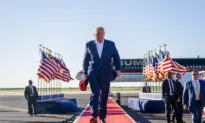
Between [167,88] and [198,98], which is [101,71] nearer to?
[198,98]

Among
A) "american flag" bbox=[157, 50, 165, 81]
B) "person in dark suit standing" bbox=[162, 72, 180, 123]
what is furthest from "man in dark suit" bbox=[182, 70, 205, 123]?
"american flag" bbox=[157, 50, 165, 81]

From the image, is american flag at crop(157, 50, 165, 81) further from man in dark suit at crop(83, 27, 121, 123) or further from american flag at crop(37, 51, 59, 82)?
man in dark suit at crop(83, 27, 121, 123)

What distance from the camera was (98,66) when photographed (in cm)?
641

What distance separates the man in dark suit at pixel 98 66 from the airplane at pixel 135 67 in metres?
47.0

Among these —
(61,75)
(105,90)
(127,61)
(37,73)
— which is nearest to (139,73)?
(127,61)

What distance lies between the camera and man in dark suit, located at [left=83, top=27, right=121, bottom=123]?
640 centimetres

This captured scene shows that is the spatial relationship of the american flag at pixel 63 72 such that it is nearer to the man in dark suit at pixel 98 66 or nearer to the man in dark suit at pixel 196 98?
the man in dark suit at pixel 196 98

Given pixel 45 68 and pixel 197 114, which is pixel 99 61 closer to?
pixel 197 114

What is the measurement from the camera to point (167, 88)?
13.0 meters

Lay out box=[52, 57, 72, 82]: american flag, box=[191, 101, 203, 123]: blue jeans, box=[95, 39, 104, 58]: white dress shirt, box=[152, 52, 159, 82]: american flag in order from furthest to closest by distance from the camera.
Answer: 1. box=[52, 57, 72, 82]: american flag
2. box=[152, 52, 159, 82]: american flag
3. box=[191, 101, 203, 123]: blue jeans
4. box=[95, 39, 104, 58]: white dress shirt

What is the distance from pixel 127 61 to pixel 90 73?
4907 cm

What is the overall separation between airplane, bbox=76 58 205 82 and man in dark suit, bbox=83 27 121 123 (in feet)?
154

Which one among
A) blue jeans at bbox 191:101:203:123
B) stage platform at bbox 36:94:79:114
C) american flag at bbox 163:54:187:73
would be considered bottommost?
stage platform at bbox 36:94:79:114

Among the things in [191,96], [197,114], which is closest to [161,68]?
[191,96]
